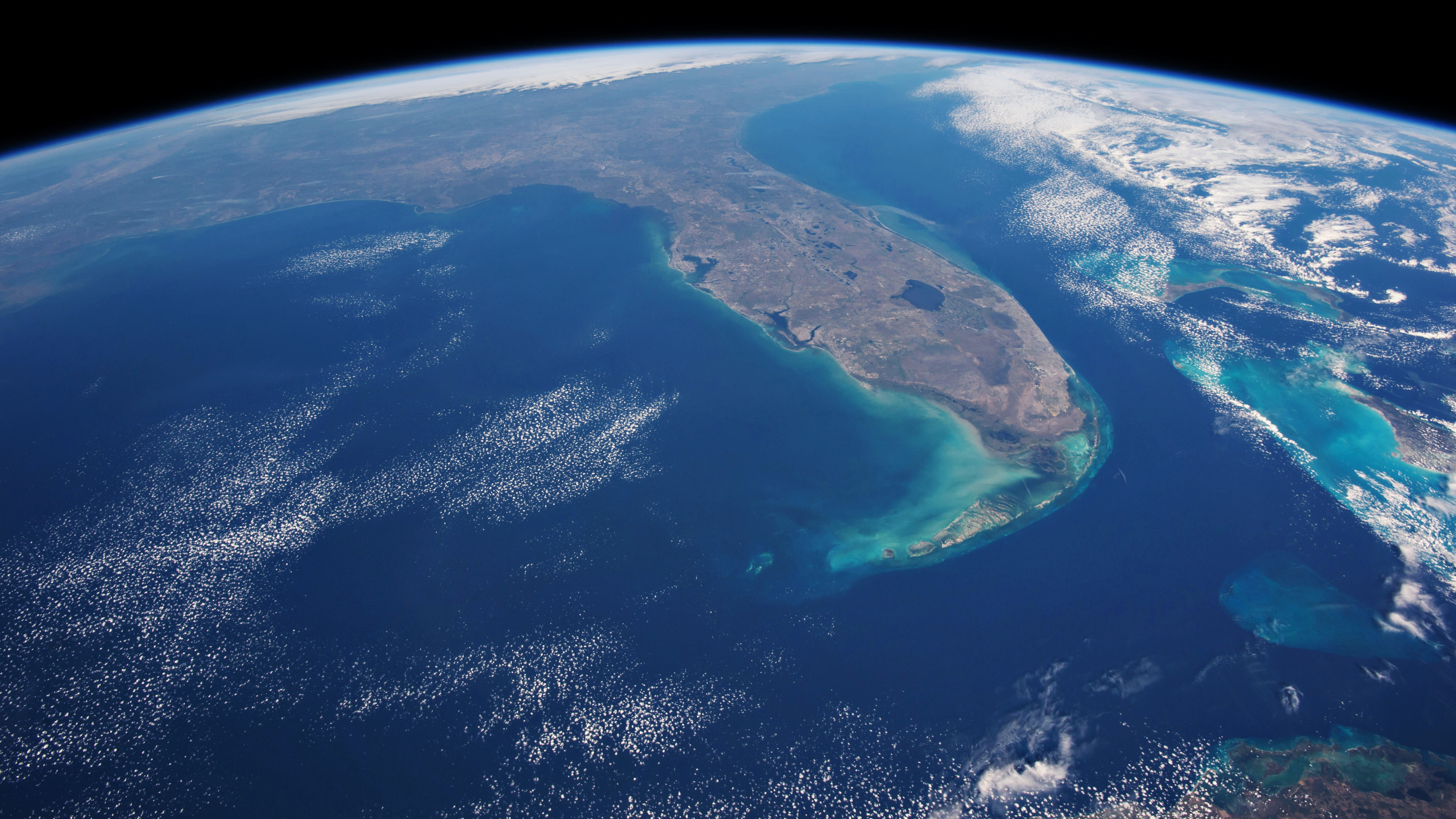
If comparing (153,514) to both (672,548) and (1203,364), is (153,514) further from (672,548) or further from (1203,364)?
(1203,364)

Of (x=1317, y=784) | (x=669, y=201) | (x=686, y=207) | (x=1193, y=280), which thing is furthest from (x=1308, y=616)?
(x=669, y=201)

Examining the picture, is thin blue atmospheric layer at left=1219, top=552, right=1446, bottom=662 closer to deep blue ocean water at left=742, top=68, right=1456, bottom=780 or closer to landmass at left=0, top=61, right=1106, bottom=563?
deep blue ocean water at left=742, top=68, right=1456, bottom=780

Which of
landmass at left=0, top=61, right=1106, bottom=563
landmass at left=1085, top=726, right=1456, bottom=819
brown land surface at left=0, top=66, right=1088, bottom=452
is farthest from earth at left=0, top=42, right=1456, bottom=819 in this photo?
brown land surface at left=0, top=66, right=1088, bottom=452

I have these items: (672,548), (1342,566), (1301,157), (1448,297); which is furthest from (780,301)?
(1301,157)

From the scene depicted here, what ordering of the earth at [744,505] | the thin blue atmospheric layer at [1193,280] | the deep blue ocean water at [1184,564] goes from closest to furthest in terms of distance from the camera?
the earth at [744,505], the deep blue ocean water at [1184,564], the thin blue atmospheric layer at [1193,280]

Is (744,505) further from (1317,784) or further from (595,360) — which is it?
(1317,784)

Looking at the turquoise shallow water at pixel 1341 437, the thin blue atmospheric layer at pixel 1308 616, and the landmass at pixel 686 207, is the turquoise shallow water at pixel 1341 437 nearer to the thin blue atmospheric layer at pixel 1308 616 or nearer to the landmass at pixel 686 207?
the thin blue atmospheric layer at pixel 1308 616

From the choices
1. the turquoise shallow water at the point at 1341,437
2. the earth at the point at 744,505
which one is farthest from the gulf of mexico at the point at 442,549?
the turquoise shallow water at the point at 1341,437
